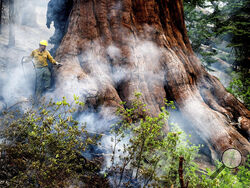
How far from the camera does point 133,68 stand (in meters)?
5.10

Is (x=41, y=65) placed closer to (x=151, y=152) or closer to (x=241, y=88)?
(x=151, y=152)

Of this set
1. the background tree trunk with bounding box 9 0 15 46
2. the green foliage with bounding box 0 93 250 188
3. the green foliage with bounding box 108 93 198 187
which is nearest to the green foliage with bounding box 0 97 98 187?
the green foliage with bounding box 0 93 250 188

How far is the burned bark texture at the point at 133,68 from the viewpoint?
4555 mm

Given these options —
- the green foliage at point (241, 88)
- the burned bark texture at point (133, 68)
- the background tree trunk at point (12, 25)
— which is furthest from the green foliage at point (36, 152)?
the background tree trunk at point (12, 25)

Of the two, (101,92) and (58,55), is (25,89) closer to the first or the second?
(58,55)

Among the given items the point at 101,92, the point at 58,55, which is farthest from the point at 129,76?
the point at 58,55

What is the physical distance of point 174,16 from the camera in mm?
7203

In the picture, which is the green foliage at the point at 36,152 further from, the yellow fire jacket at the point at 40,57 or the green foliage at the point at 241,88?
the green foliage at the point at 241,88

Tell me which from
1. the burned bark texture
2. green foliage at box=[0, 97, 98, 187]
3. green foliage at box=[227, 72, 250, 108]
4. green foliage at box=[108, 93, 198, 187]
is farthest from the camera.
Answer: green foliage at box=[227, 72, 250, 108]

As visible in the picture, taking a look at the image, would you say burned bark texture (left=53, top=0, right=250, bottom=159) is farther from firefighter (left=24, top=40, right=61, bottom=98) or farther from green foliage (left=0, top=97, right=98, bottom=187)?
green foliage (left=0, top=97, right=98, bottom=187)

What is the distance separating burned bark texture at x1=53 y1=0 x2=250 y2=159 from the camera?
14.9ft

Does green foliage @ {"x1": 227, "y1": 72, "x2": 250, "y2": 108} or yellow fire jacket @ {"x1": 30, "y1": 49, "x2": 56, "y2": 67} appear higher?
yellow fire jacket @ {"x1": 30, "y1": 49, "x2": 56, "y2": 67}

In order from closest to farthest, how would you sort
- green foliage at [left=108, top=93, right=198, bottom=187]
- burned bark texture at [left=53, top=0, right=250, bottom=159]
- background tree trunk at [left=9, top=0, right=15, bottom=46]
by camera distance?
1. green foliage at [left=108, top=93, right=198, bottom=187]
2. burned bark texture at [left=53, top=0, right=250, bottom=159]
3. background tree trunk at [left=9, top=0, right=15, bottom=46]

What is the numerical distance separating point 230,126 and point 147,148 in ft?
12.3
